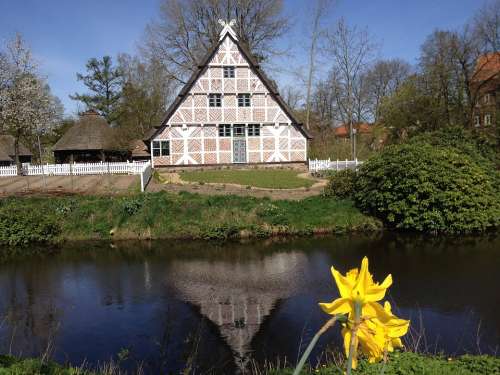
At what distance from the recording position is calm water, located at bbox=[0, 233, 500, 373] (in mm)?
7406

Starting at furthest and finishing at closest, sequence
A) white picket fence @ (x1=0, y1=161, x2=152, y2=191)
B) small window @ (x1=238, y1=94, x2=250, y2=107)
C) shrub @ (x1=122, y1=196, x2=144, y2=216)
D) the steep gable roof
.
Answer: small window @ (x1=238, y1=94, x2=250, y2=107) < the steep gable roof < white picket fence @ (x1=0, y1=161, x2=152, y2=191) < shrub @ (x1=122, y1=196, x2=144, y2=216)

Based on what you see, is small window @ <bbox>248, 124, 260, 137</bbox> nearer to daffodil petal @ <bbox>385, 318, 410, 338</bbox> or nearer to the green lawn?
the green lawn

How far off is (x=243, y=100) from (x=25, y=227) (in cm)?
1940

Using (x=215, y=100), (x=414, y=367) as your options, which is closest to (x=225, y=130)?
(x=215, y=100)

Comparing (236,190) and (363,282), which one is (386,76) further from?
(363,282)

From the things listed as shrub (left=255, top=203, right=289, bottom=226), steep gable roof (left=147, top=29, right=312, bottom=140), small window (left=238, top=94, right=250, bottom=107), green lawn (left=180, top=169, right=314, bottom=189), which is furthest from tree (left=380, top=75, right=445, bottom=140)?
shrub (left=255, top=203, right=289, bottom=226)

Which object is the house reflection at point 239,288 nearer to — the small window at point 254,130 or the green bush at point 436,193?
the green bush at point 436,193

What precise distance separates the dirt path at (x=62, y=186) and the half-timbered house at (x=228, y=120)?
6143mm

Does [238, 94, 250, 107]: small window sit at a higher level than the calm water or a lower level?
higher

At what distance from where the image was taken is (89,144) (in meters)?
35.4

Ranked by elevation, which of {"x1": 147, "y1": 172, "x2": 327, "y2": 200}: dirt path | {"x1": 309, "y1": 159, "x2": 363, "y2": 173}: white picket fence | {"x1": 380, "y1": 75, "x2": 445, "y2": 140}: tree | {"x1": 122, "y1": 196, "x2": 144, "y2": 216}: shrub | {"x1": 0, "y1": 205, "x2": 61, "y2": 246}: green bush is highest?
{"x1": 380, "y1": 75, "x2": 445, "y2": 140}: tree

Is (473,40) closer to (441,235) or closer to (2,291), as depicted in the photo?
(441,235)

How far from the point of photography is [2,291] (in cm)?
1092

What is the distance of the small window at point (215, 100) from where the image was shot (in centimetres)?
3092
